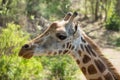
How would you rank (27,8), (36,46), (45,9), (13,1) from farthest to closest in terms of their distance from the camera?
(45,9) < (27,8) < (13,1) < (36,46)

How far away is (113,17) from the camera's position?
18422mm

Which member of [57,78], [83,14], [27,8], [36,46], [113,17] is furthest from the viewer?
[83,14]

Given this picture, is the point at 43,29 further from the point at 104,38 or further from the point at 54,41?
the point at 54,41

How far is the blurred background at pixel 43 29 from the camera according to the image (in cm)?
657

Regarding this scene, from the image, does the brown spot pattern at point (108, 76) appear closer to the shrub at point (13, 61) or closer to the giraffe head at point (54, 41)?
the giraffe head at point (54, 41)

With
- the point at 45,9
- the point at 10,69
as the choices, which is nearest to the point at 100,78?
the point at 10,69

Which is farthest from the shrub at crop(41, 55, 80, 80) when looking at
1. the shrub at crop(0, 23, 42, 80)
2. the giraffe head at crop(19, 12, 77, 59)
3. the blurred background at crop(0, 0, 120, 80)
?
the giraffe head at crop(19, 12, 77, 59)

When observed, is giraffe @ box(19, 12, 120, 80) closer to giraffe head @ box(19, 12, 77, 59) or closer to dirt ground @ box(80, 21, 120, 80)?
giraffe head @ box(19, 12, 77, 59)

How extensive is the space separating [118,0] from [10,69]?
14.0 m

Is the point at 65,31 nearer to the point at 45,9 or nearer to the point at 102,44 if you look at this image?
the point at 102,44

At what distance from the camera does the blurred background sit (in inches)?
259

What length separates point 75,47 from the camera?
3820 millimetres

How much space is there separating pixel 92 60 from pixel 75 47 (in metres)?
0.23

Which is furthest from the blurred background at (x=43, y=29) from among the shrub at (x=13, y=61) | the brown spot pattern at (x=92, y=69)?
the brown spot pattern at (x=92, y=69)
